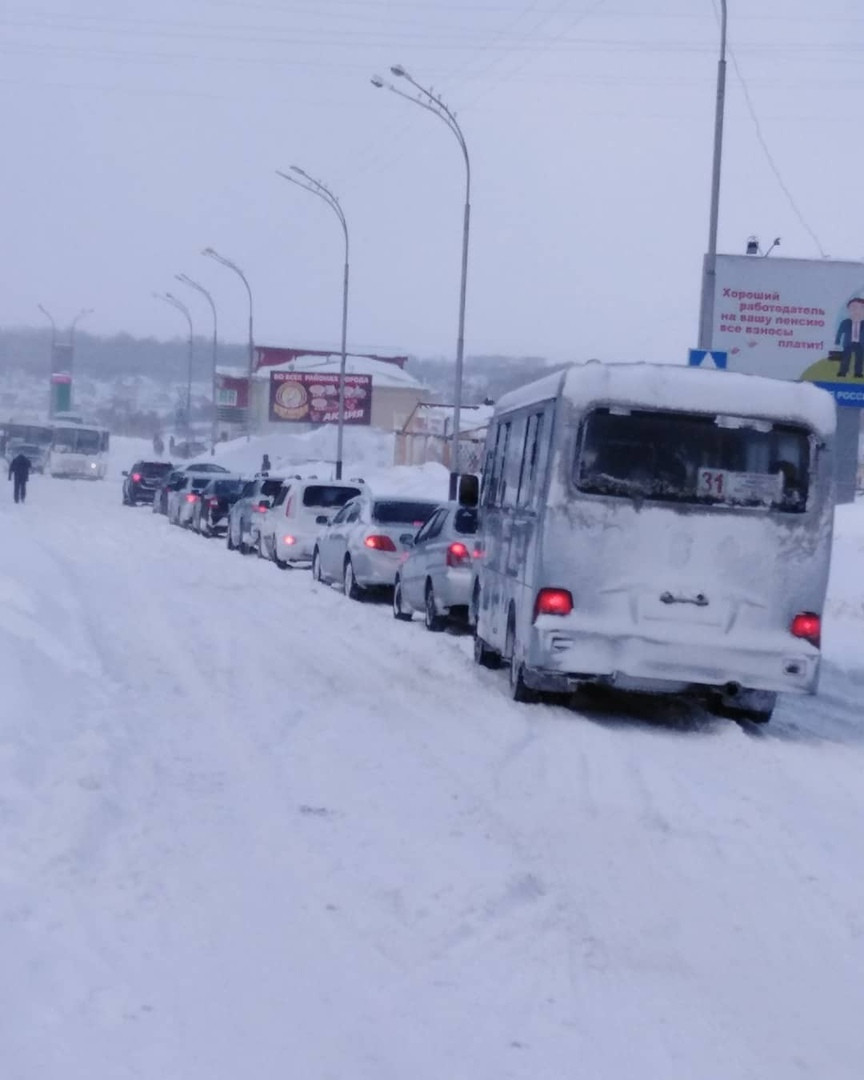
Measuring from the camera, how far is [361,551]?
78.0 feet

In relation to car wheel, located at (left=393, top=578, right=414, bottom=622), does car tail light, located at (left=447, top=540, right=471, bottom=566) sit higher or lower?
higher

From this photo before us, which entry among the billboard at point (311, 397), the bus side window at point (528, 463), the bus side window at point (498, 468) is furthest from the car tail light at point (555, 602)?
the billboard at point (311, 397)

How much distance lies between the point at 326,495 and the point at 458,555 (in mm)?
11411

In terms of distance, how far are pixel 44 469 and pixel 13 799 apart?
284ft

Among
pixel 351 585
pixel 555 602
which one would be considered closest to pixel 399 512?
pixel 351 585

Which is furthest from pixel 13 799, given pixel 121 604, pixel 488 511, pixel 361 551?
pixel 361 551

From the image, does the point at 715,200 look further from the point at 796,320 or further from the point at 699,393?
the point at 699,393

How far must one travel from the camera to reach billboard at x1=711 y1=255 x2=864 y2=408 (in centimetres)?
3030

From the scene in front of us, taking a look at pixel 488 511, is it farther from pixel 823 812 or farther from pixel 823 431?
pixel 823 812

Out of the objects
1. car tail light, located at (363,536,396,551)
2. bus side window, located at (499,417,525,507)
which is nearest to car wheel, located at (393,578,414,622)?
car tail light, located at (363,536,396,551)

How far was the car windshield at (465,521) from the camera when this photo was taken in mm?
18547

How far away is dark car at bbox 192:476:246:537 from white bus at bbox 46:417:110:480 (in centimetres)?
4229

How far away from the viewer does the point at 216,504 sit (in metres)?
41.7

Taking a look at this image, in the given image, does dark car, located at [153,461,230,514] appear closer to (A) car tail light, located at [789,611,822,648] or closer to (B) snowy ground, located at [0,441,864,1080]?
(B) snowy ground, located at [0,441,864,1080]
